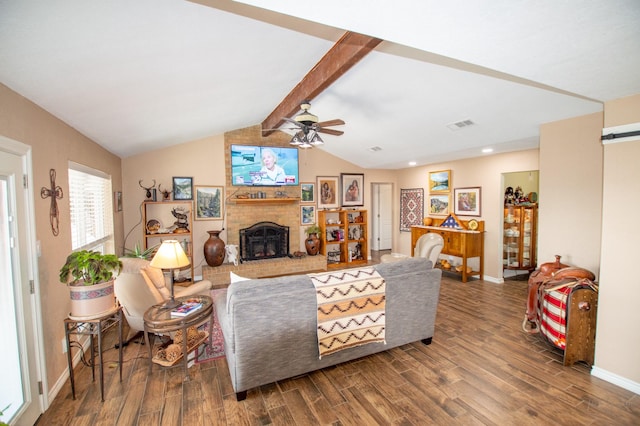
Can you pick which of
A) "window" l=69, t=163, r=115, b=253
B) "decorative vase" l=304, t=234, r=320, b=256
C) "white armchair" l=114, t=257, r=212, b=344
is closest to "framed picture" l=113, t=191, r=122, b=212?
"window" l=69, t=163, r=115, b=253

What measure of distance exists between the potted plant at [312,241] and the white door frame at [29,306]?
188 inches

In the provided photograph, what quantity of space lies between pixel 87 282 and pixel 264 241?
4148 mm

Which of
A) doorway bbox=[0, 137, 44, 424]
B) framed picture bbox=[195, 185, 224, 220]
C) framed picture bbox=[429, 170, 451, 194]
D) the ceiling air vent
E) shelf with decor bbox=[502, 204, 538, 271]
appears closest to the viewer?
doorway bbox=[0, 137, 44, 424]

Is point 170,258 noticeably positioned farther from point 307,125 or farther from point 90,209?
point 307,125

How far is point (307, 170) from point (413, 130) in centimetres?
287

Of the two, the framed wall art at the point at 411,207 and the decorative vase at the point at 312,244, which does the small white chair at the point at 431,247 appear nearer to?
the framed wall art at the point at 411,207

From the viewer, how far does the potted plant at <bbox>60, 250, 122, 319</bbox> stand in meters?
2.18

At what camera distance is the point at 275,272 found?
601cm

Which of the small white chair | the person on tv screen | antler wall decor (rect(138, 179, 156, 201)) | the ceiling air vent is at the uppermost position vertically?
the ceiling air vent

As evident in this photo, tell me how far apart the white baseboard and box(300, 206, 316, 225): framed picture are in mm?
5265

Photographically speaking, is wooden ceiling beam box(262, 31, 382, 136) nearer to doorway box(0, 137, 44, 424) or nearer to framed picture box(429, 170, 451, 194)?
doorway box(0, 137, 44, 424)

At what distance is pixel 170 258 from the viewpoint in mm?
2633

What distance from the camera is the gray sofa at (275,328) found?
2205mm

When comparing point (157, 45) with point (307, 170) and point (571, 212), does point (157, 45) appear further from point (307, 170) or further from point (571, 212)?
point (307, 170)
